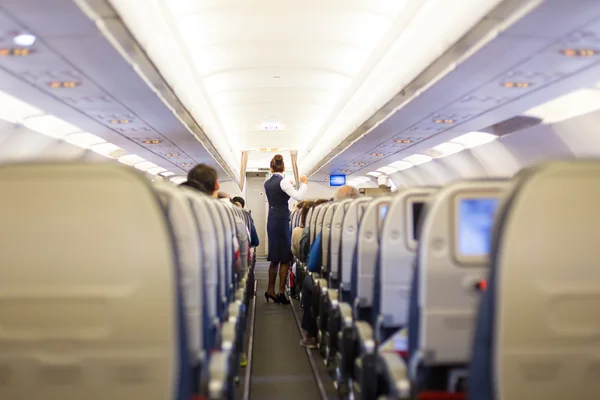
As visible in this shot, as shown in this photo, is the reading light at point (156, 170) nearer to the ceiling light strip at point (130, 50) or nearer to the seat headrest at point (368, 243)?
the ceiling light strip at point (130, 50)

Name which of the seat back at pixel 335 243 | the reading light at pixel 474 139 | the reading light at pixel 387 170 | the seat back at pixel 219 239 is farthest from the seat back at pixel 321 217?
the reading light at pixel 387 170

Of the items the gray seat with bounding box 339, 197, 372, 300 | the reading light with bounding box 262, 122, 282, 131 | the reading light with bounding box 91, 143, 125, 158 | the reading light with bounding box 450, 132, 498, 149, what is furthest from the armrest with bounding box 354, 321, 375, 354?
the reading light with bounding box 262, 122, 282, 131

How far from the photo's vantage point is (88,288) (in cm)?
210

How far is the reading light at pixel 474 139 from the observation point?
1528 centimetres

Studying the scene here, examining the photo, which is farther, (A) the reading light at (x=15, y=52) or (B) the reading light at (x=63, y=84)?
(B) the reading light at (x=63, y=84)

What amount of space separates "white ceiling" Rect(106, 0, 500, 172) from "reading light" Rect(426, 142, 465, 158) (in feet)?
11.7

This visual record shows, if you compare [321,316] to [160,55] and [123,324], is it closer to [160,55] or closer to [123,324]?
[123,324]

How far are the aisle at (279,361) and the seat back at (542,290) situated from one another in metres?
3.41

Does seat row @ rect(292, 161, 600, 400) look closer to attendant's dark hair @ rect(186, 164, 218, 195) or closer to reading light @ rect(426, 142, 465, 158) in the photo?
attendant's dark hair @ rect(186, 164, 218, 195)

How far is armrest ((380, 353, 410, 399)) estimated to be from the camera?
103 inches

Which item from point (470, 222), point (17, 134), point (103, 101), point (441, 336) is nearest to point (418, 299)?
point (441, 336)

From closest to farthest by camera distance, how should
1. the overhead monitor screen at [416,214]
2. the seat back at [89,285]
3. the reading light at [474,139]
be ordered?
1. the seat back at [89,285]
2. the overhead monitor screen at [416,214]
3. the reading light at [474,139]

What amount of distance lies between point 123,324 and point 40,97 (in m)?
8.21

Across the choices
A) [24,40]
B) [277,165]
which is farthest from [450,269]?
[277,165]
